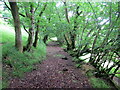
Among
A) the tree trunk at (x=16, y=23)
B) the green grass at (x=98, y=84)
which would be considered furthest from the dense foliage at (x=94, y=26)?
the green grass at (x=98, y=84)

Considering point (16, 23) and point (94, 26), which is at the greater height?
point (94, 26)

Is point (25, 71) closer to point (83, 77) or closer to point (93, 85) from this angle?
point (83, 77)

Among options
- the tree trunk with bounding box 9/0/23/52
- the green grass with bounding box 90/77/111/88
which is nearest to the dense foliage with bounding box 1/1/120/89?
the tree trunk with bounding box 9/0/23/52

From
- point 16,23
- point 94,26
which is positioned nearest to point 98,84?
point 94,26

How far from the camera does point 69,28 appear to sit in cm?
815

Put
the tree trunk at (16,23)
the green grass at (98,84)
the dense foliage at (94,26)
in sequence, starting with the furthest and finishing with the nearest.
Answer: the tree trunk at (16,23) < the dense foliage at (94,26) < the green grass at (98,84)

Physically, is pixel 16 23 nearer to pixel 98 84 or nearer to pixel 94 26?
pixel 94 26

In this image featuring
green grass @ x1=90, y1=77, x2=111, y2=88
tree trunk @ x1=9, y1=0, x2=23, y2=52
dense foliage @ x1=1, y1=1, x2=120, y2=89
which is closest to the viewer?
green grass @ x1=90, y1=77, x2=111, y2=88

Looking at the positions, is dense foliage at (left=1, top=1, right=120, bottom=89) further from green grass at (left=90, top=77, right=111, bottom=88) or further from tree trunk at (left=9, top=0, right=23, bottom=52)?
green grass at (left=90, top=77, right=111, bottom=88)

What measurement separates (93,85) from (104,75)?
1.27 metres

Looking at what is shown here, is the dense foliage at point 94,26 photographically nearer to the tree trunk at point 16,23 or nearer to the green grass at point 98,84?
the tree trunk at point 16,23

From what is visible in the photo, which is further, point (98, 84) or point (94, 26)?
point (94, 26)

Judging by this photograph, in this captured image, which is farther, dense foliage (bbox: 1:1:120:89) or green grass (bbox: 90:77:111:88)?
dense foliage (bbox: 1:1:120:89)

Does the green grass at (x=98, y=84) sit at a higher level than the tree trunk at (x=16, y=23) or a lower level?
lower
